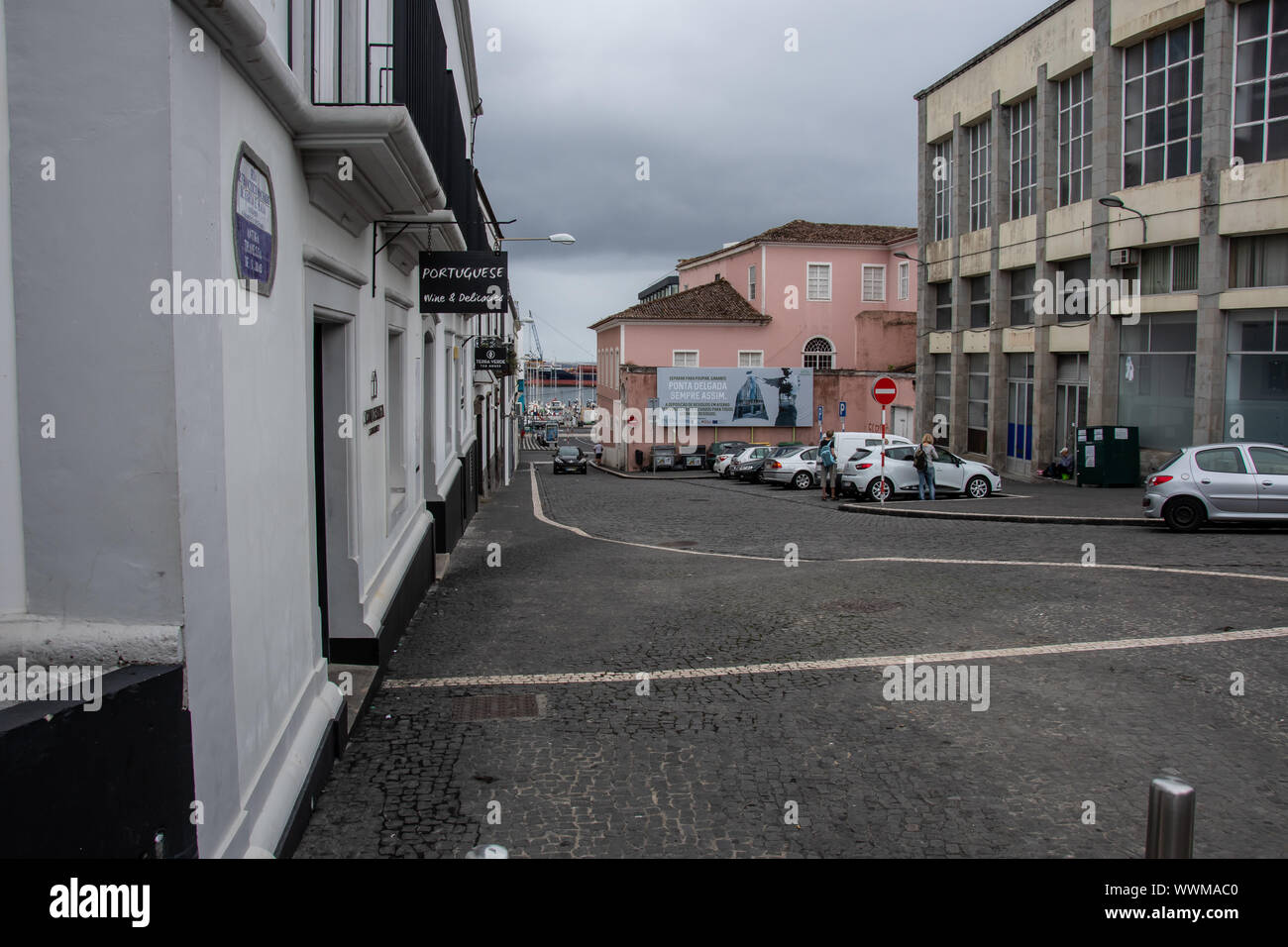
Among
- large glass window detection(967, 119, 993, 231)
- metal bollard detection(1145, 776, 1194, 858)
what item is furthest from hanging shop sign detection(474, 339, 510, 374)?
metal bollard detection(1145, 776, 1194, 858)

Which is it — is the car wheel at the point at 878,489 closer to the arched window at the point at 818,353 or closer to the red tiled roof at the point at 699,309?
the red tiled roof at the point at 699,309

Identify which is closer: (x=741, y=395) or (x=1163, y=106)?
(x=1163, y=106)

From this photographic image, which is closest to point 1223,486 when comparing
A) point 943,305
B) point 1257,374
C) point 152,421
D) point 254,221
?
point 1257,374

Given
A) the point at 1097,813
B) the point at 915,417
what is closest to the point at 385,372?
the point at 1097,813

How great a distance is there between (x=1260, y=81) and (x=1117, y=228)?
490cm

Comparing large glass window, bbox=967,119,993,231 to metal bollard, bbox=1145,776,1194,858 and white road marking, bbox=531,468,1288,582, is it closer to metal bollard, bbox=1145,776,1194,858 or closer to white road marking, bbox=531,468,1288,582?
white road marking, bbox=531,468,1288,582

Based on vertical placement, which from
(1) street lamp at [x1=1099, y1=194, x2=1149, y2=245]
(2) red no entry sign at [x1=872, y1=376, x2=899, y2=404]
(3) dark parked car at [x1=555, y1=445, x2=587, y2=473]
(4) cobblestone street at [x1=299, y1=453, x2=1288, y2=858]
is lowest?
(3) dark parked car at [x1=555, y1=445, x2=587, y2=473]

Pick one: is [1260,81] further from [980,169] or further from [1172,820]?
[1172,820]

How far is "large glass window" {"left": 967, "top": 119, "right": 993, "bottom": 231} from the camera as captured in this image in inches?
1369

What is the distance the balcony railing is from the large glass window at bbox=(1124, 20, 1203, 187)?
19964 mm

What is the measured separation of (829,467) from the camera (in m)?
24.9

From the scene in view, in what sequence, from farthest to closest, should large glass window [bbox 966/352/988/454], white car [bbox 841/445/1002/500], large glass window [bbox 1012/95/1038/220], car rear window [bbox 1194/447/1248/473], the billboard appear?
the billboard < large glass window [bbox 966/352/988/454] < large glass window [bbox 1012/95/1038/220] < white car [bbox 841/445/1002/500] < car rear window [bbox 1194/447/1248/473]

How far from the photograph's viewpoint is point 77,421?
3201 mm
